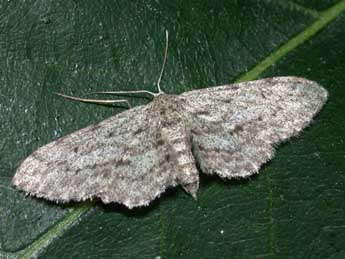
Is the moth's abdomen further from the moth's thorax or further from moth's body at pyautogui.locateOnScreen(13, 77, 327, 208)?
the moth's thorax

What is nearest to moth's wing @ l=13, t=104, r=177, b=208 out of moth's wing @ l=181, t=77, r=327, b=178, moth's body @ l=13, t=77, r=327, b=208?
moth's body @ l=13, t=77, r=327, b=208

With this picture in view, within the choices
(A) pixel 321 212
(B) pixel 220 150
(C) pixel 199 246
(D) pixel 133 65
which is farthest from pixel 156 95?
(A) pixel 321 212

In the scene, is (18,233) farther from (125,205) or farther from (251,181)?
(251,181)

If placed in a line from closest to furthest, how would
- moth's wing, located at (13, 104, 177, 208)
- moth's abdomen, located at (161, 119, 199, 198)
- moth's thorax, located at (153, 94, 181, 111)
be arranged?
moth's wing, located at (13, 104, 177, 208), moth's abdomen, located at (161, 119, 199, 198), moth's thorax, located at (153, 94, 181, 111)

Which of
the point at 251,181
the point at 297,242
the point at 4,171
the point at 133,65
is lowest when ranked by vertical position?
the point at 297,242

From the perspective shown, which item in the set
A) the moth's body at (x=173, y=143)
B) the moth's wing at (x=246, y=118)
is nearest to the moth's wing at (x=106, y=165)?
the moth's body at (x=173, y=143)

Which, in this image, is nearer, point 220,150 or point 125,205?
point 125,205

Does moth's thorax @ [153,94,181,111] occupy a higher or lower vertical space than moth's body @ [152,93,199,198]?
higher
